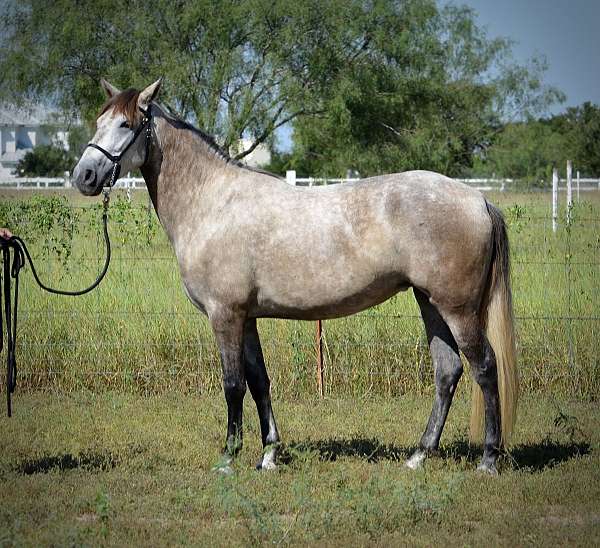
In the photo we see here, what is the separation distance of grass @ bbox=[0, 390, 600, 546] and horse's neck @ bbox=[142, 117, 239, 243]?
1.64 m

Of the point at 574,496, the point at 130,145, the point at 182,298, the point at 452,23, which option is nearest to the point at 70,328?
the point at 182,298

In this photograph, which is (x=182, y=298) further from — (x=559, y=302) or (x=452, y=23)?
(x=452, y=23)

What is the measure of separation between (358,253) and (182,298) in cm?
368

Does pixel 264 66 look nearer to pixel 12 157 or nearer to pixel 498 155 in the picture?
pixel 498 155

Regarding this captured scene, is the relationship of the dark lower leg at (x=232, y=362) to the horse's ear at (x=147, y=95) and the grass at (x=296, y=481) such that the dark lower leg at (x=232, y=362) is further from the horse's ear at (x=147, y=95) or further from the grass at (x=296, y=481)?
the horse's ear at (x=147, y=95)

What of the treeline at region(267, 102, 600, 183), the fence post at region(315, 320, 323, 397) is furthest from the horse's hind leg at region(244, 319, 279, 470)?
the treeline at region(267, 102, 600, 183)

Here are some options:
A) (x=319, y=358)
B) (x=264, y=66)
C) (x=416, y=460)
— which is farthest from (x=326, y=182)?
(x=264, y=66)

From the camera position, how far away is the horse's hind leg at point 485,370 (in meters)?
5.24

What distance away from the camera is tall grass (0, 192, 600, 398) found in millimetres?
7809

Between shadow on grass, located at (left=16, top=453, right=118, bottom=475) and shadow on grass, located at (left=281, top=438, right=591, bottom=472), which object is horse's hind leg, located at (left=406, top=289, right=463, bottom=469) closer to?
shadow on grass, located at (left=281, top=438, right=591, bottom=472)

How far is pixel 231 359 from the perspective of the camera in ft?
17.7

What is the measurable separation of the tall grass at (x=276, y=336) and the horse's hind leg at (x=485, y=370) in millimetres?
2377

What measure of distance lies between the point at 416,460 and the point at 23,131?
99.2 meters

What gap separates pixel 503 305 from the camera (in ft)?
17.6
